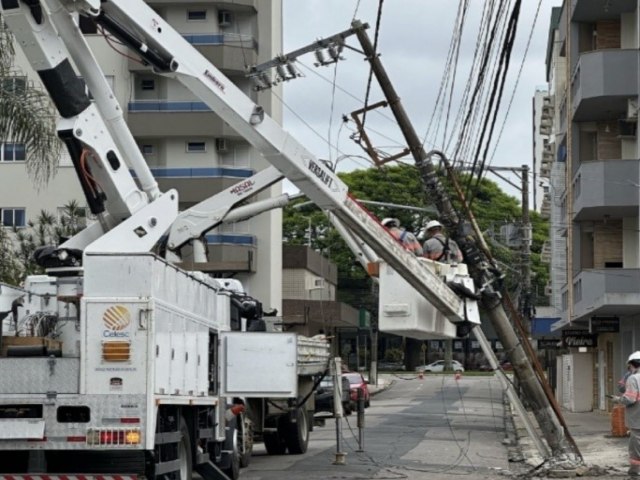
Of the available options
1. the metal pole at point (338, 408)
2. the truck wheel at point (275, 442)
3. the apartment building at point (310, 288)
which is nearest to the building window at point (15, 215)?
the apartment building at point (310, 288)

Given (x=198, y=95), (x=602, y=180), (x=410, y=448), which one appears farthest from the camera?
(x=602, y=180)

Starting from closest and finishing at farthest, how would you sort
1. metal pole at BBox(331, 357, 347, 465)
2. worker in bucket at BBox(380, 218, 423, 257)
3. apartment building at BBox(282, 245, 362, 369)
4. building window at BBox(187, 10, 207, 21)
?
worker in bucket at BBox(380, 218, 423, 257)
metal pole at BBox(331, 357, 347, 465)
building window at BBox(187, 10, 207, 21)
apartment building at BBox(282, 245, 362, 369)

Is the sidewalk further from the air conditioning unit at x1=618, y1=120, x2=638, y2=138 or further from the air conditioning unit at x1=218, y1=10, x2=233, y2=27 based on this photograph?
the air conditioning unit at x1=218, y1=10, x2=233, y2=27

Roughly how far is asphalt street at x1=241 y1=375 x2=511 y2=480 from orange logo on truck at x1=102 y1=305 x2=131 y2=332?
819cm

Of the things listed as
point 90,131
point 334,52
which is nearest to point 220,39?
point 334,52

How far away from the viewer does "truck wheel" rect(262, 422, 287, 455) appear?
27514 millimetres

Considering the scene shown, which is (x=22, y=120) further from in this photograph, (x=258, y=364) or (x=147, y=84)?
(x=147, y=84)

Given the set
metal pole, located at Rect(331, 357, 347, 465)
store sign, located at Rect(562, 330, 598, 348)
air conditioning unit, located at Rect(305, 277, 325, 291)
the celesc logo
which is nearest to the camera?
the celesc logo

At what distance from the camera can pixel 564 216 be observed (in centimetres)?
5009

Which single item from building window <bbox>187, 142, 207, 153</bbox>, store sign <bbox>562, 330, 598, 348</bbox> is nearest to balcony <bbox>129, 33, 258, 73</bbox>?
building window <bbox>187, 142, 207, 153</bbox>

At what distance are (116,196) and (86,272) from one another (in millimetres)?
2879

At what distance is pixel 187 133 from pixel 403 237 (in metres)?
30.7

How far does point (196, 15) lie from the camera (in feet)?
173

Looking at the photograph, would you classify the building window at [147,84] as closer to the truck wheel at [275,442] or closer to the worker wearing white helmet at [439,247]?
the truck wheel at [275,442]
